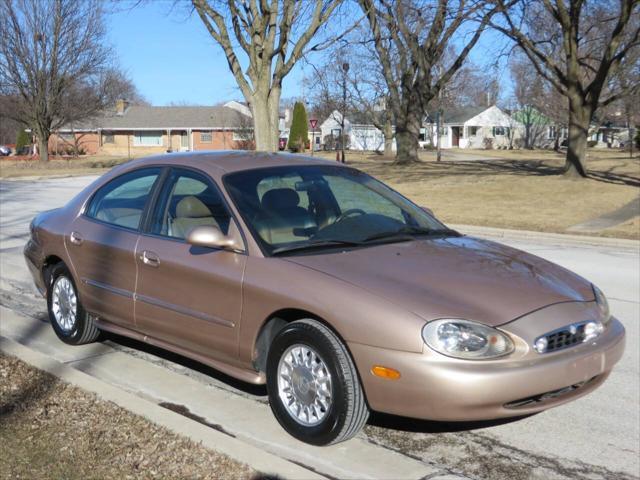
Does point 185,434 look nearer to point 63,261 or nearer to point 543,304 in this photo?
point 543,304

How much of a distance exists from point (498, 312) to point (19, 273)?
7179mm

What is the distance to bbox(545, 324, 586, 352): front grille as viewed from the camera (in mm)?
3755

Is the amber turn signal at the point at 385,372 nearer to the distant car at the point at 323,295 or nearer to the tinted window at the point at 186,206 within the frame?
the distant car at the point at 323,295

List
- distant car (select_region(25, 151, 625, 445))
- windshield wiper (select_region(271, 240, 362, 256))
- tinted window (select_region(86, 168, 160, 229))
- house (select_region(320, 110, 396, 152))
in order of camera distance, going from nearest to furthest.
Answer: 1. distant car (select_region(25, 151, 625, 445))
2. windshield wiper (select_region(271, 240, 362, 256))
3. tinted window (select_region(86, 168, 160, 229))
4. house (select_region(320, 110, 396, 152))

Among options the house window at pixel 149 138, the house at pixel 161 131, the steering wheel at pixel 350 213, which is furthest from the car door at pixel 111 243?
the house window at pixel 149 138

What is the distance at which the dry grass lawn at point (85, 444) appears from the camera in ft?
11.6

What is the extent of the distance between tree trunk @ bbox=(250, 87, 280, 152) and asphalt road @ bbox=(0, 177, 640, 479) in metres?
14.2

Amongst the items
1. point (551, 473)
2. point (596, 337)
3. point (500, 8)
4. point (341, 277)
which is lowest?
point (551, 473)

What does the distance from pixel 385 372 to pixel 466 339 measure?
1.42 ft

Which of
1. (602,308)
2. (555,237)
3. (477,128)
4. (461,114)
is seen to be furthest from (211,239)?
(461,114)

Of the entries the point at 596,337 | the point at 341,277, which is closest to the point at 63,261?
the point at 341,277

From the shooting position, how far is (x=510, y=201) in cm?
2030

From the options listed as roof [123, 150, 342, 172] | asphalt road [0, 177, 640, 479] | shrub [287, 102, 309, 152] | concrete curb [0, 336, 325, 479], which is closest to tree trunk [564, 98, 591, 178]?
asphalt road [0, 177, 640, 479]

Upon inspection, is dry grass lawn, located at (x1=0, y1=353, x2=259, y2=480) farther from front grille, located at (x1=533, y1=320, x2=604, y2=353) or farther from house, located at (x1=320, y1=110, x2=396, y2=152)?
house, located at (x1=320, y1=110, x2=396, y2=152)
